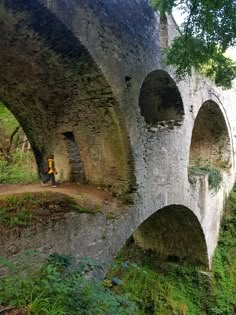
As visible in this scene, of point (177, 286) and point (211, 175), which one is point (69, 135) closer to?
point (177, 286)

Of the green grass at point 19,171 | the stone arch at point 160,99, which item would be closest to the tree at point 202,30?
the stone arch at point 160,99

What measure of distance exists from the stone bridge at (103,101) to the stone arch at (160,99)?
3 centimetres

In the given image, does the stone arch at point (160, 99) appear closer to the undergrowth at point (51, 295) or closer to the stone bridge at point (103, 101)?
the stone bridge at point (103, 101)

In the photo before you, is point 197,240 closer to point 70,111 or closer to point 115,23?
point 70,111

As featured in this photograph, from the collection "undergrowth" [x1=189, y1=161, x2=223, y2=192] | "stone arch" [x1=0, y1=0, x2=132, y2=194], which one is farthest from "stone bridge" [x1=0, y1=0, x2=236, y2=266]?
"undergrowth" [x1=189, y1=161, x2=223, y2=192]

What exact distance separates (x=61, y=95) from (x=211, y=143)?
336 inches

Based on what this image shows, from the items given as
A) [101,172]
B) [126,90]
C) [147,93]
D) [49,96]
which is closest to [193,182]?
[147,93]

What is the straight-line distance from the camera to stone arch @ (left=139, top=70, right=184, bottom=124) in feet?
23.0

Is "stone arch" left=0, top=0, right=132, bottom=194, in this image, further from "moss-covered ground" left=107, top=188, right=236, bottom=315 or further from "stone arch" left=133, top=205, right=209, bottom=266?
"stone arch" left=133, top=205, right=209, bottom=266

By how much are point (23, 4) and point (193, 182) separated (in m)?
5.71

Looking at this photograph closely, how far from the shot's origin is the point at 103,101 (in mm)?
4723

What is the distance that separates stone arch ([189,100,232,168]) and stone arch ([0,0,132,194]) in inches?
282

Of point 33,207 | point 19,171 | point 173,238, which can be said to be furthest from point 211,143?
point 33,207

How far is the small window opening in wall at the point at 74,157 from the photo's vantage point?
19.1ft
